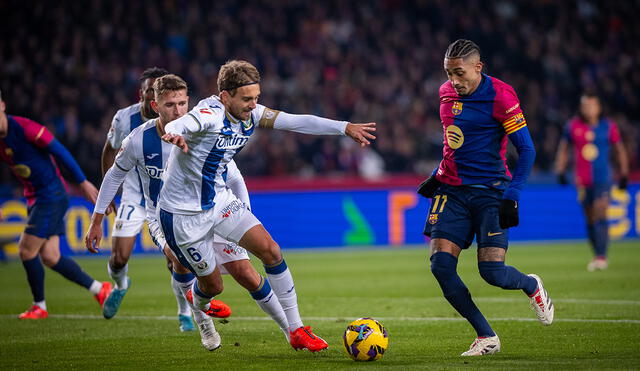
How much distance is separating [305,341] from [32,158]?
14.9 ft

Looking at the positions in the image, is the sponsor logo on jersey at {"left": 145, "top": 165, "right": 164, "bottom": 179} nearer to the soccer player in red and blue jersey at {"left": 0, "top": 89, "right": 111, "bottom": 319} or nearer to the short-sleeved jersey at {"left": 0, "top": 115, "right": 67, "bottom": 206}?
the soccer player in red and blue jersey at {"left": 0, "top": 89, "right": 111, "bottom": 319}

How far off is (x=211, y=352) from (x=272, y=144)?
13498 millimetres

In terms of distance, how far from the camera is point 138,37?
2266 centimetres

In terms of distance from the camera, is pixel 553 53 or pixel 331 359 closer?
pixel 331 359

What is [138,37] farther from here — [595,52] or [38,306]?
[38,306]

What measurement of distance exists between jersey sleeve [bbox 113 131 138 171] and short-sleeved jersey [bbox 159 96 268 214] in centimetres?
54

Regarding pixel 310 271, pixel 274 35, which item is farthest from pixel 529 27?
pixel 310 271

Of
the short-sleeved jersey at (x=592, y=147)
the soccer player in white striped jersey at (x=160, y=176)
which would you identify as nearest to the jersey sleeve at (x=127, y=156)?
the soccer player in white striped jersey at (x=160, y=176)

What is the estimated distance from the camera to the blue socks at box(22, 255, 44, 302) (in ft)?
32.5

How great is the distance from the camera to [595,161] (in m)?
13.8

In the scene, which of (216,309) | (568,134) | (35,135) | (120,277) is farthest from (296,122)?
(568,134)

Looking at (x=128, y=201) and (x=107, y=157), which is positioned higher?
(x=107, y=157)

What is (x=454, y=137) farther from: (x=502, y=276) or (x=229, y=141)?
(x=229, y=141)

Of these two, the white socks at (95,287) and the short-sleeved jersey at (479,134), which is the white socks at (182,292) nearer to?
the white socks at (95,287)
